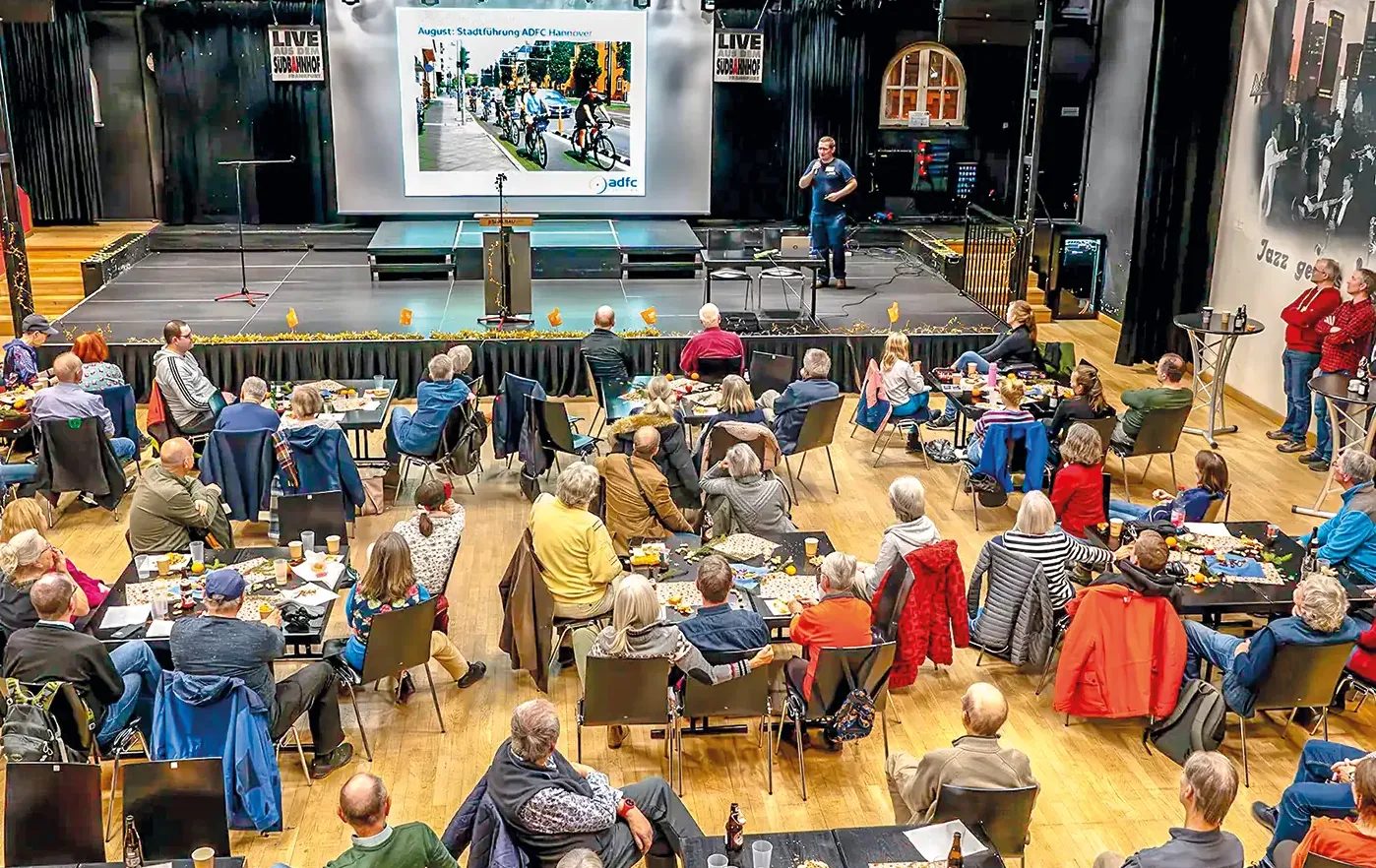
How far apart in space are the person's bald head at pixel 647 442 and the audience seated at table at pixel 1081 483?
2.31 meters

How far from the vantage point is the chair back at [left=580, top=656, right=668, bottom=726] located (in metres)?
5.42

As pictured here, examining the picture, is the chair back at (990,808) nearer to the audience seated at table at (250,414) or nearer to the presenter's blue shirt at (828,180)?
the audience seated at table at (250,414)

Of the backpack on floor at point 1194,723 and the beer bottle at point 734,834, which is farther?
the backpack on floor at point 1194,723

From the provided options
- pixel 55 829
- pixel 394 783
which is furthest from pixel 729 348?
pixel 55 829

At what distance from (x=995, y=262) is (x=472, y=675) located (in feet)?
29.7

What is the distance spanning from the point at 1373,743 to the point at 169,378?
25.1 ft

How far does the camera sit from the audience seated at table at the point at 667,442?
7969 mm

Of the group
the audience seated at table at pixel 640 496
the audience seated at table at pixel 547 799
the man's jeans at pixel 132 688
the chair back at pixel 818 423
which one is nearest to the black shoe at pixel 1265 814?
the audience seated at table at pixel 547 799

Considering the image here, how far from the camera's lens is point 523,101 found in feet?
54.6

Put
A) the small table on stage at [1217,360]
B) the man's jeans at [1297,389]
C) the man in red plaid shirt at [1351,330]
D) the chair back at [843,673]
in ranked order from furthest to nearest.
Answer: the small table on stage at [1217,360]
the man's jeans at [1297,389]
the man in red plaid shirt at [1351,330]
the chair back at [843,673]

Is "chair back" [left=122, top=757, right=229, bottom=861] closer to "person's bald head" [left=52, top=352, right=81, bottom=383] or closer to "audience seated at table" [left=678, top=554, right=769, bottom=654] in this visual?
"audience seated at table" [left=678, top=554, right=769, bottom=654]

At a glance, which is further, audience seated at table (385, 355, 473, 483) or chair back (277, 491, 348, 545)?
audience seated at table (385, 355, 473, 483)

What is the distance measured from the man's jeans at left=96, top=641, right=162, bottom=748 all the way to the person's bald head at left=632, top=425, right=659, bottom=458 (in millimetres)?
2792

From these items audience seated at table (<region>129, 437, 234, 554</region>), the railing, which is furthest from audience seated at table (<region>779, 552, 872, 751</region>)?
the railing
